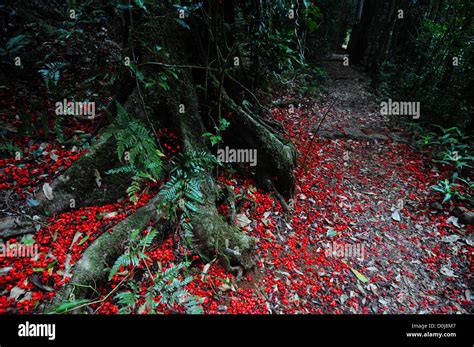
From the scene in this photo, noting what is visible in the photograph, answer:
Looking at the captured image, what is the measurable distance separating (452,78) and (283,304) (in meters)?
10.2

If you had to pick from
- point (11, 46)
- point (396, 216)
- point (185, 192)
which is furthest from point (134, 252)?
point (396, 216)

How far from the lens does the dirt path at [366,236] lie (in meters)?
3.55

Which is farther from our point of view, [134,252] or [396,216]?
[396,216]

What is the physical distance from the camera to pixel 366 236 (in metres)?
4.62

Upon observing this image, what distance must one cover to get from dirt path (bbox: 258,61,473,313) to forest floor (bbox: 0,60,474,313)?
20mm

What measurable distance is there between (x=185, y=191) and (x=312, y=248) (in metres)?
2.36

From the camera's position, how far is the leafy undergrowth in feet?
8.06

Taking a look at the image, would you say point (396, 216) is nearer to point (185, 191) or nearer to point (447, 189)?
point (447, 189)

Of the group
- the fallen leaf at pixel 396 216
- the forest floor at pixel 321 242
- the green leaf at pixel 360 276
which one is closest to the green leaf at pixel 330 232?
the forest floor at pixel 321 242

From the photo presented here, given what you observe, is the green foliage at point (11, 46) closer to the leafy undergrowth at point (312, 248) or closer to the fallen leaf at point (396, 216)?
the leafy undergrowth at point (312, 248)

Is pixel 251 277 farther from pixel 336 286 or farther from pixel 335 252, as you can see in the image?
pixel 335 252

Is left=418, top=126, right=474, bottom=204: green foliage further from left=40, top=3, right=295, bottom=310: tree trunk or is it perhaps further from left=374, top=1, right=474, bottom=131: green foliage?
left=40, top=3, right=295, bottom=310: tree trunk

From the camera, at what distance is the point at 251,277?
3111 millimetres

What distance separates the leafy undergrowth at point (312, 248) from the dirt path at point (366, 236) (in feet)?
0.06
